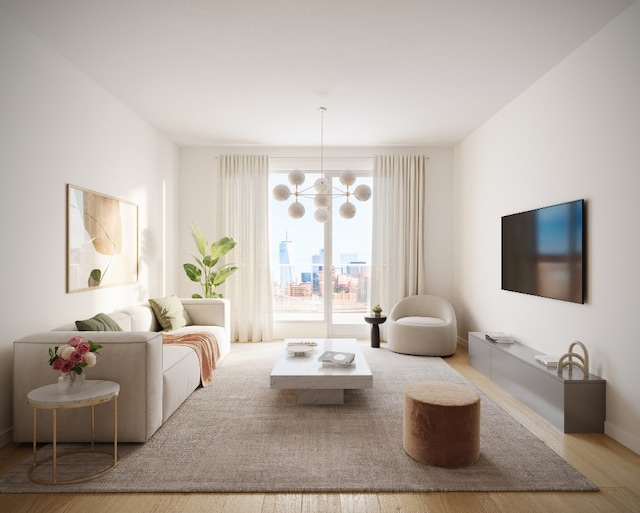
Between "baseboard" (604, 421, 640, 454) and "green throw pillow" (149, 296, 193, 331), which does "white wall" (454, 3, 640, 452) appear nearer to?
"baseboard" (604, 421, 640, 454)

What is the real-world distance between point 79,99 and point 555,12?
372 centimetres

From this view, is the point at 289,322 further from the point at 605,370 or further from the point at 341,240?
the point at 605,370

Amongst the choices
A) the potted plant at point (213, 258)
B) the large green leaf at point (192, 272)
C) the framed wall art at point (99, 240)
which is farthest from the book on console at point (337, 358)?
the large green leaf at point (192, 272)

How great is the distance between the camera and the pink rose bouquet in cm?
240

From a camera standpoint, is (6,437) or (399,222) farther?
(399,222)

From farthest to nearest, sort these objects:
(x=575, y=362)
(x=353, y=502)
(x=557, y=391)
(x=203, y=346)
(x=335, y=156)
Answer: (x=335, y=156) < (x=203, y=346) < (x=575, y=362) < (x=557, y=391) < (x=353, y=502)

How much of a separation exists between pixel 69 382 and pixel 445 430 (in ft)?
Result: 7.10

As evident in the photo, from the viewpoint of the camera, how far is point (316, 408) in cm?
350

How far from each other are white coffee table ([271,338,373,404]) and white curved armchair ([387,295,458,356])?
1.60 m

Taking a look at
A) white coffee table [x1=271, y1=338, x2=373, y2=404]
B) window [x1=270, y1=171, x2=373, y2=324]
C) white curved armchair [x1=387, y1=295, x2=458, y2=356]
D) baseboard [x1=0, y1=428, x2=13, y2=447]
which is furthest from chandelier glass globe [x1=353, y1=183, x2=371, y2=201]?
baseboard [x1=0, y1=428, x2=13, y2=447]

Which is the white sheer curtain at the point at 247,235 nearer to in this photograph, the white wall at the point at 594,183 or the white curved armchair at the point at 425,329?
the white curved armchair at the point at 425,329

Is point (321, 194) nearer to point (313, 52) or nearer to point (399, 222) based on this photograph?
point (313, 52)

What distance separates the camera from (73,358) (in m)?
2.42

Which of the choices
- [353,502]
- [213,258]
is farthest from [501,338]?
[213,258]
